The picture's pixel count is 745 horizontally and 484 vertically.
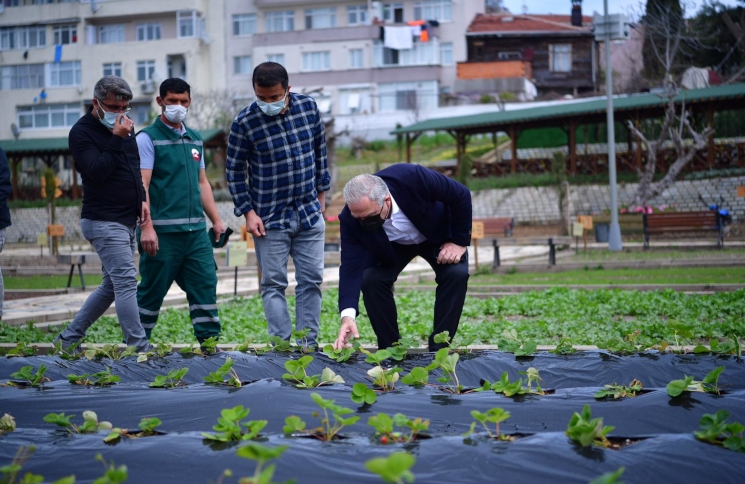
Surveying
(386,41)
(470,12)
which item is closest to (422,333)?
(386,41)

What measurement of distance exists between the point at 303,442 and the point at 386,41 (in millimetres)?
43333

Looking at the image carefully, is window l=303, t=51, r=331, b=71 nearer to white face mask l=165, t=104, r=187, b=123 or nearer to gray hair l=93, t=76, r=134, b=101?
white face mask l=165, t=104, r=187, b=123

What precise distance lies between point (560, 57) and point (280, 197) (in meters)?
43.4

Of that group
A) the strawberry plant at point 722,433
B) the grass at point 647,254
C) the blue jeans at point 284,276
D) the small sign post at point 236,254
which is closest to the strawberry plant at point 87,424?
the strawberry plant at point 722,433

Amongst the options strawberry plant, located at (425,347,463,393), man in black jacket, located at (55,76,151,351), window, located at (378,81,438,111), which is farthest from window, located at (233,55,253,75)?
strawberry plant, located at (425,347,463,393)

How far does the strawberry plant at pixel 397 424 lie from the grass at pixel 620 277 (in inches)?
362

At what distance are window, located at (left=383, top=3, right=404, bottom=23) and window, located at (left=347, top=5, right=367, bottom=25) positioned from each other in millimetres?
1123

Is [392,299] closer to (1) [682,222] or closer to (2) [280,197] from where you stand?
(2) [280,197]

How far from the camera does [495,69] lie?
43625mm

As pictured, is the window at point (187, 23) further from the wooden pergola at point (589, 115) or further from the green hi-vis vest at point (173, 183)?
the green hi-vis vest at point (173, 183)

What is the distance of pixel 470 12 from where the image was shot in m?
47.1

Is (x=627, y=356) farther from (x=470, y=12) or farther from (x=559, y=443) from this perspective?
(x=470, y=12)

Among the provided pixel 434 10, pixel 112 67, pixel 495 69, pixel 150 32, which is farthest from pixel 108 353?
pixel 112 67

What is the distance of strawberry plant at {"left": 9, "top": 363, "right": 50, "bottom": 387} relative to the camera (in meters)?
4.18
